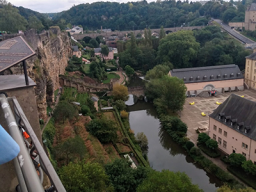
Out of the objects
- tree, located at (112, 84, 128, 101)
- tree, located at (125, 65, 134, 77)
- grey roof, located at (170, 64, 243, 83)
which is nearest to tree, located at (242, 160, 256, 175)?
tree, located at (112, 84, 128, 101)

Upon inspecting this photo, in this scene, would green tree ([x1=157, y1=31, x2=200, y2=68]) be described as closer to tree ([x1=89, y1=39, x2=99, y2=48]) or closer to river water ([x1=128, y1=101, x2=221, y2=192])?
river water ([x1=128, y1=101, x2=221, y2=192])

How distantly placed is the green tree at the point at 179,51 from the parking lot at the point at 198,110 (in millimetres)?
13339

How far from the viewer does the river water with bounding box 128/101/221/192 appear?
62.3ft

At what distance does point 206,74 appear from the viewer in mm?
38156

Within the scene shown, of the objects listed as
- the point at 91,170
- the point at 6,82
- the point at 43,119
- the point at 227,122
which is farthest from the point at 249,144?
the point at 6,82

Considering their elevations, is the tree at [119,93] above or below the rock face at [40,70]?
below

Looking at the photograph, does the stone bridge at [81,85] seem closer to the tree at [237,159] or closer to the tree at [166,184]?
the tree at [237,159]

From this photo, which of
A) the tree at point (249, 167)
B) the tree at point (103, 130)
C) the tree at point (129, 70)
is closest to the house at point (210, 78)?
the tree at point (129, 70)

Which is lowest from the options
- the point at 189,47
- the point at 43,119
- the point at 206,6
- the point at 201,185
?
the point at 201,185

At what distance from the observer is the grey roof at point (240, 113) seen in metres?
19.4

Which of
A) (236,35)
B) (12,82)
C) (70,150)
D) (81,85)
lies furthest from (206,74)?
(236,35)

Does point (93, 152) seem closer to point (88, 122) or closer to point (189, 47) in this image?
point (88, 122)

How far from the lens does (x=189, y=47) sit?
48.8 metres

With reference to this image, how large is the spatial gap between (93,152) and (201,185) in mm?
8259
